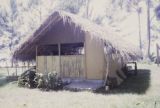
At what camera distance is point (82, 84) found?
15.8 m

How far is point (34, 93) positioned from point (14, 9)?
28999 mm

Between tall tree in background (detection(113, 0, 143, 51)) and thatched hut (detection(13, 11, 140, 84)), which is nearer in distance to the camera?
thatched hut (detection(13, 11, 140, 84))

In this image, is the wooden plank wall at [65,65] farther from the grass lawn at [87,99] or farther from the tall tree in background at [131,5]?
the tall tree in background at [131,5]

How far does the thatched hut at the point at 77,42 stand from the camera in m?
15.6

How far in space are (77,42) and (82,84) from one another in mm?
2679

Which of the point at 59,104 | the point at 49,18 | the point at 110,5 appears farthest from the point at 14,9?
the point at 59,104

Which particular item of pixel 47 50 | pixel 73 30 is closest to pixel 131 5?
pixel 47 50

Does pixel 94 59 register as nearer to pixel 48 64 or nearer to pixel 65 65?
pixel 65 65

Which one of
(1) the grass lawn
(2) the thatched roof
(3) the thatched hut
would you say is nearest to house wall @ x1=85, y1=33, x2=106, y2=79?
(3) the thatched hut

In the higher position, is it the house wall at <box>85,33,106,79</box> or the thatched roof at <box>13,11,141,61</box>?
the thatched roof at <box>13,11,141,61</box>

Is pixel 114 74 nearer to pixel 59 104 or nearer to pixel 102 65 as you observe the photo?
pixel 102 65

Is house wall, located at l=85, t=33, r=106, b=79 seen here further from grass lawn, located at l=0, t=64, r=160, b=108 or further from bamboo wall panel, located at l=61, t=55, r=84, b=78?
grass lawn, located at l=0, t=64, r=160, b=108

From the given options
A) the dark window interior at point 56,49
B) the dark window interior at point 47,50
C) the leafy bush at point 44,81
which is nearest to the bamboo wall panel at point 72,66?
the leafy bush at point 44,81

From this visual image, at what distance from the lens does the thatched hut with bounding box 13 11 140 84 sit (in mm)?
15633
